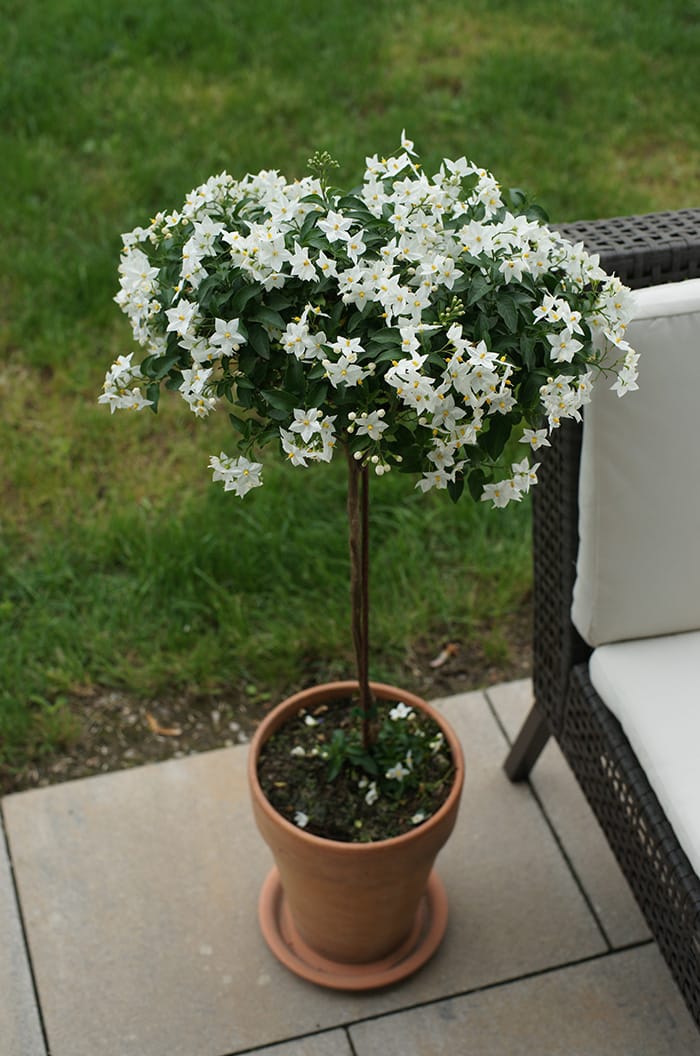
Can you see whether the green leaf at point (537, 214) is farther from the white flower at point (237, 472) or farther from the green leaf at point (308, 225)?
the white flower at point (237, 472)

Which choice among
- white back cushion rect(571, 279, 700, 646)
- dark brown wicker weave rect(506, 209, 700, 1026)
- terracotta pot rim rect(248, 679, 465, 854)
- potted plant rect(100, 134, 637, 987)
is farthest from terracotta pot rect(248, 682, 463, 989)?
potted plant rect(100, 134, 637, 987)

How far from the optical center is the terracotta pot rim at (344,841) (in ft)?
6.27

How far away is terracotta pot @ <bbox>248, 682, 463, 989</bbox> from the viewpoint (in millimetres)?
1938

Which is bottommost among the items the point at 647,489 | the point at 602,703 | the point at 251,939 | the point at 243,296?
the point at 251,939

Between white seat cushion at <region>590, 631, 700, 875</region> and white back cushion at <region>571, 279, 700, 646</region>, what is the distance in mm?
38

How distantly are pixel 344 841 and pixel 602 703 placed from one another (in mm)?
470

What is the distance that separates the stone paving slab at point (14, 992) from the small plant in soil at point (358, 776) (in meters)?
0.56

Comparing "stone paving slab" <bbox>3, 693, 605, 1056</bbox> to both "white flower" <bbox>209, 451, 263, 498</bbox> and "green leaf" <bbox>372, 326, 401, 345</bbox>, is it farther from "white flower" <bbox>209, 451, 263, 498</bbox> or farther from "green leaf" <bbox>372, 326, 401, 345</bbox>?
"green leaf" <bbox>372, 326, 401, 345</bbox>

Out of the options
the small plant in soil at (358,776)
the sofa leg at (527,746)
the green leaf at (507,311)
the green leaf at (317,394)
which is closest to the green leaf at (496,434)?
the green leaf at (507,311)

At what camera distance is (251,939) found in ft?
7.34

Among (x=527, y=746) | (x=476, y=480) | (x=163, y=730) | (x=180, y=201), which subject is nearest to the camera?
(x=476, y=480)

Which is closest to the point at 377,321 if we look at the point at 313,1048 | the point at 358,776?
the point at 358,776

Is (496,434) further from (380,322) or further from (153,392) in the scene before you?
(153,392)

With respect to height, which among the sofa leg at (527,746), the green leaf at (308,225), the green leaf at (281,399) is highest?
the green leaf at (308,225)
